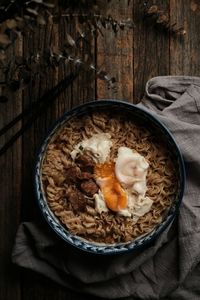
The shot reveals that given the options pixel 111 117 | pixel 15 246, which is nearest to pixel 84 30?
pixel 111 117

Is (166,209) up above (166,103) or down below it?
below

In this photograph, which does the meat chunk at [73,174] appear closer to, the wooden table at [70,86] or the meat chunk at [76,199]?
the meat chunk at [76,199]

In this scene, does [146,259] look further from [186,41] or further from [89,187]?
[186,41]

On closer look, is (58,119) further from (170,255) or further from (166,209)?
(170,255)

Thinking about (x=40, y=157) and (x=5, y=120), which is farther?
(x=5, y=120)

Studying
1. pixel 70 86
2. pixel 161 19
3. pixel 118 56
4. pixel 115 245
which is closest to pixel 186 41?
pixel 161 19

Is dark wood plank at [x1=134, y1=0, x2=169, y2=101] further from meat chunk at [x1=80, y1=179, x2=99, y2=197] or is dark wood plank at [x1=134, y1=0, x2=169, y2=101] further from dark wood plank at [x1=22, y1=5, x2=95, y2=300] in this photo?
meat chunk at [x1=80, y1=179, x2=99, y2=197]
